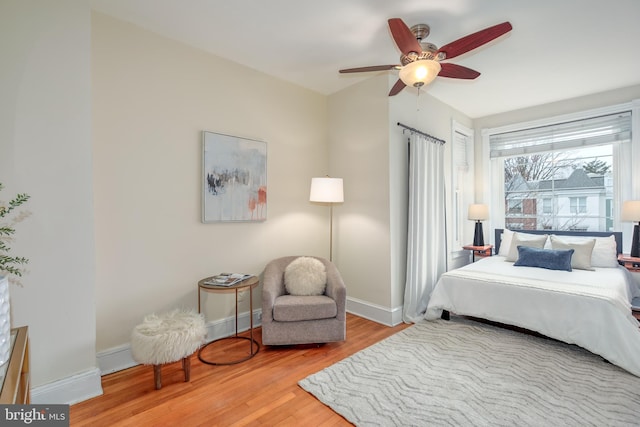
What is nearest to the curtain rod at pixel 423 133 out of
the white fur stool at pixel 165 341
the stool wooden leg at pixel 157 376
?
the white fur stool at pixel 165 341

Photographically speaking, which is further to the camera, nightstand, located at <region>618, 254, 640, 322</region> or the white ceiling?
nightstand, located at <region>618, 254, 640, 322</region>

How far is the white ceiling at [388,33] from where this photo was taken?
7.49 feet

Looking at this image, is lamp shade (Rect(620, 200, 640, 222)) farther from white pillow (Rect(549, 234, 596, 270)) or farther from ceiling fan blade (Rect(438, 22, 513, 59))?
ceiling fan blade (Rect(438, 22, 513, 59))

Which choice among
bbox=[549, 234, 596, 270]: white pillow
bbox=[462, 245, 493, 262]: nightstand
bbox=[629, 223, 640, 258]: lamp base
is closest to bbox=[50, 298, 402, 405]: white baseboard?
bbox=[462, 245, 493, 262]: nightstand

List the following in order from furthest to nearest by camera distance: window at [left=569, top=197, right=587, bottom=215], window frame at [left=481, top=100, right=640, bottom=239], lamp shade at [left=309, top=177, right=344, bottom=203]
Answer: window at [left=569, top=197, right=587, bottom=215] → window frame at [left=481, top=100, right=640, bottom=239] → lamp shade at [left=309, top=177, right=344, bottom=203]

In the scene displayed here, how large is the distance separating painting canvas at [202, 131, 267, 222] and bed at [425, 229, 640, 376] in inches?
90.3

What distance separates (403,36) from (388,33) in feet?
2.43

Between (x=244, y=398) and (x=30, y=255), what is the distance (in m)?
1.66

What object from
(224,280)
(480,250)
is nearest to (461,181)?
(480,250)

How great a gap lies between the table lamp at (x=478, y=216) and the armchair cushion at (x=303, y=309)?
2960mm

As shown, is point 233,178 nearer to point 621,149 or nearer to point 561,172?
point 561,172

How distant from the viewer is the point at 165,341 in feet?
6.90

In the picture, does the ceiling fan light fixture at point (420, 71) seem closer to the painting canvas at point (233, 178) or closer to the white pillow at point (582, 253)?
the painting canvas at point (233, 178)

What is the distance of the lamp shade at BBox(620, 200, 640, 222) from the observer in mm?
3434
